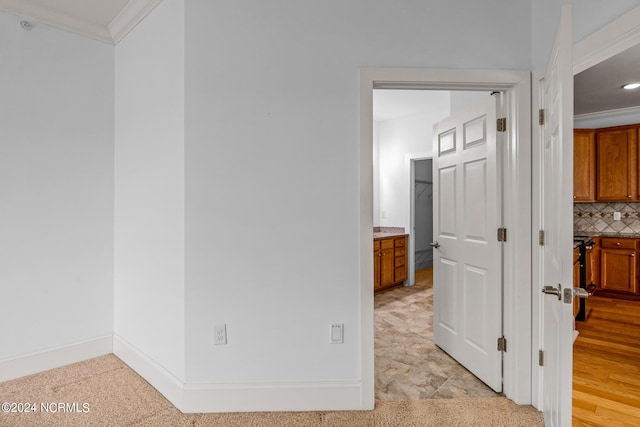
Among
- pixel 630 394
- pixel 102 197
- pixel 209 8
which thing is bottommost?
pixel 630 394

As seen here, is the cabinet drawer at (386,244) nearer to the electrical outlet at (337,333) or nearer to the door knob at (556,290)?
the electrical outlet at (337,333)

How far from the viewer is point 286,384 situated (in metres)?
2.14

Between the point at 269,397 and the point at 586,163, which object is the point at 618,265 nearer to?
the point at 586,163

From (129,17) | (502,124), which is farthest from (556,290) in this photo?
(129,17)

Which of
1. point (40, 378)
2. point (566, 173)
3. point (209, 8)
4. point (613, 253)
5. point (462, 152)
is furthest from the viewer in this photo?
point (613, 253)

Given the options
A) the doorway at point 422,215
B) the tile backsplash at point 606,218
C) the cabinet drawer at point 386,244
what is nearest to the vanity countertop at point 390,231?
the cabinet drawer at point 386,244

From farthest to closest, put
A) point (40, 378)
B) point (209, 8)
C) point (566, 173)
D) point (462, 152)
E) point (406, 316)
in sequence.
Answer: point (406, 316) < point (462, 152) < point (40, 378) < point (209, 8) < point (566, 173)

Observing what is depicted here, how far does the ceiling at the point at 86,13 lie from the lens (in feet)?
A: 8.12

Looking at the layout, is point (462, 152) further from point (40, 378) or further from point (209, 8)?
point (40, 378)

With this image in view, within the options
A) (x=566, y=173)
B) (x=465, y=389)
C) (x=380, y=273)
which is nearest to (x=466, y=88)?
(x=566, y=173)

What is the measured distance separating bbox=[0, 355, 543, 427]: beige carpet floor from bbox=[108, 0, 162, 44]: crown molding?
2.62m

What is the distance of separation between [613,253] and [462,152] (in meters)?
3.81

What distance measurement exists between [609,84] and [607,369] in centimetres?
306

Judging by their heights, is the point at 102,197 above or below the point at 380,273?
above
